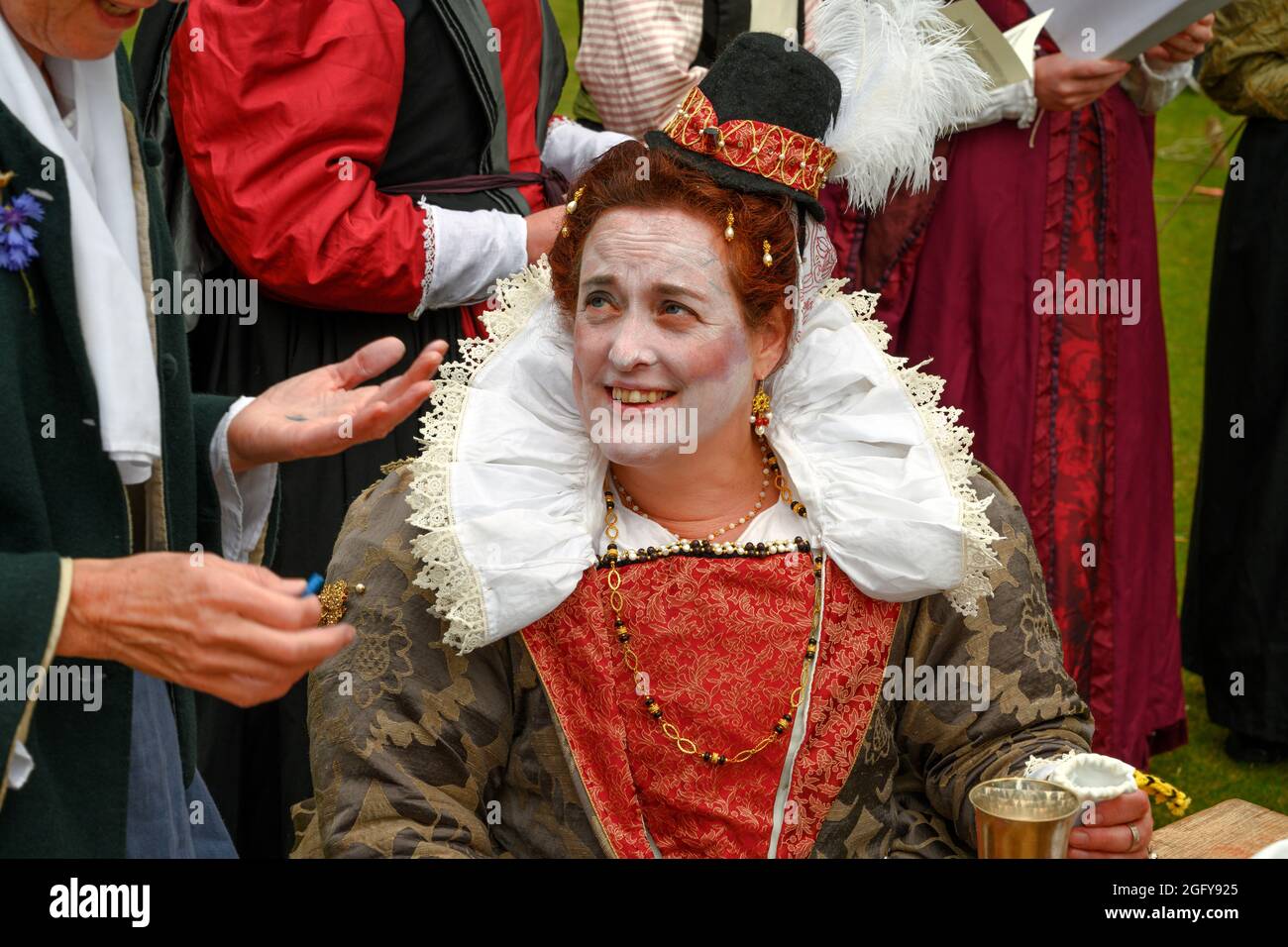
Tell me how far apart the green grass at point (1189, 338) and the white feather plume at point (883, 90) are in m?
2.03

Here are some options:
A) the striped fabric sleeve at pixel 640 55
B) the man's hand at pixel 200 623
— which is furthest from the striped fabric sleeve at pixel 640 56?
the man's hand at pixel 200 623

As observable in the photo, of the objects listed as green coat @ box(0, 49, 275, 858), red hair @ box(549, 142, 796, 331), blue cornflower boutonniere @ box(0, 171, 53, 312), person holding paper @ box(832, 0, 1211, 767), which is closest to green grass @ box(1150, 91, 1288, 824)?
person holding paper @ box(832, 0, 1211, 767)

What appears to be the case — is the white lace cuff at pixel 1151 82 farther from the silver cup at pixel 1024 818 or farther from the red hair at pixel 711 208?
the silver cup at pixel 1024 818

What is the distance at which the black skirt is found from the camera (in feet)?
14.0

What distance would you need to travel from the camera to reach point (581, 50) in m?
3.74

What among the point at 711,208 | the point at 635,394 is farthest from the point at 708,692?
the point at 711,208

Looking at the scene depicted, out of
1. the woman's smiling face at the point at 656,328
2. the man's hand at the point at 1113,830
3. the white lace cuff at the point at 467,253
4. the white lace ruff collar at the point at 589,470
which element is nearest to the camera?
the man's hand at the point at 1113,830

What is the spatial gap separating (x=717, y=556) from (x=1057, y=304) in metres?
1.64

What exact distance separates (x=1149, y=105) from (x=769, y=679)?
216 cm

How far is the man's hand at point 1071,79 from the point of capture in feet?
11.7

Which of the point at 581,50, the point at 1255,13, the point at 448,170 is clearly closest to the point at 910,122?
the point at 448,170

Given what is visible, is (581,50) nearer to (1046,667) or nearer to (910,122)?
(910,122)

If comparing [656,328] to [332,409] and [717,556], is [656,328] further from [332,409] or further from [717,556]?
[332,409]
